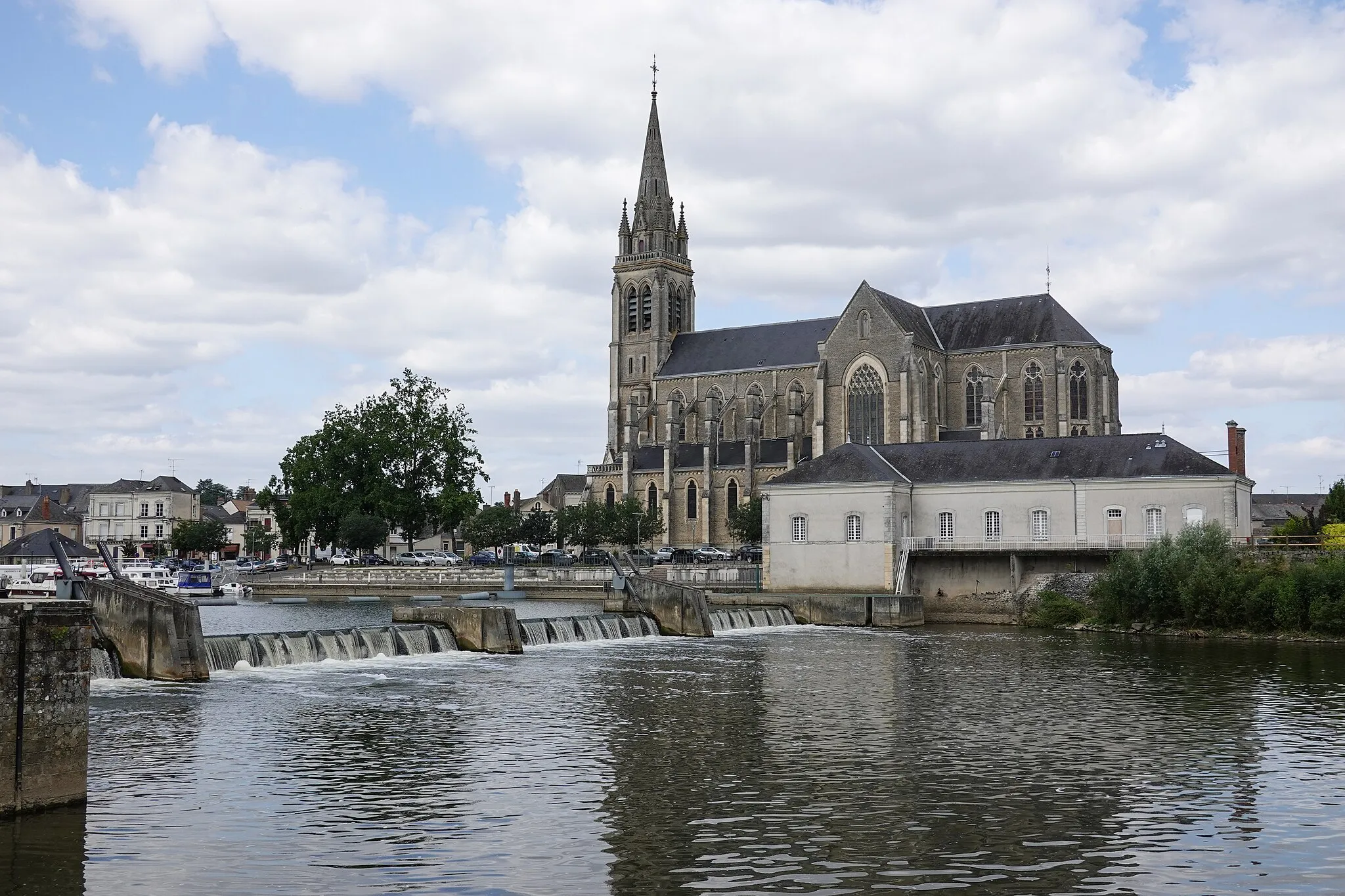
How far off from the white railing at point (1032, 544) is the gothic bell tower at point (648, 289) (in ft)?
213

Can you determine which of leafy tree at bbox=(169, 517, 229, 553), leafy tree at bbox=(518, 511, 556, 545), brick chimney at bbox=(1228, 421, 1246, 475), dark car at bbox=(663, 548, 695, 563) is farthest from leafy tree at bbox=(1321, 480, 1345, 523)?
leafy tree at bbox=(169, 517, 229, 553)

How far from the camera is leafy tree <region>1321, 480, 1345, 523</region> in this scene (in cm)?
7069

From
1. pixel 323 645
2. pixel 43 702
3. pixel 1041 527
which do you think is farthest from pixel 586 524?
pixel 43 702

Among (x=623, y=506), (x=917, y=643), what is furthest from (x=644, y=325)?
(x=917, y=643)

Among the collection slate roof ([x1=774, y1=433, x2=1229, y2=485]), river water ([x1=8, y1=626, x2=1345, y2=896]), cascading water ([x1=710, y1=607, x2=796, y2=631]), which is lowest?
river water ([x1=8, y1=626, x2=1345, y2=896])

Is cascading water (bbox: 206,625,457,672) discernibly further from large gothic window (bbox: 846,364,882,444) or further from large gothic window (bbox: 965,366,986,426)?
large gothic window (bbox: 965,366,986,426)

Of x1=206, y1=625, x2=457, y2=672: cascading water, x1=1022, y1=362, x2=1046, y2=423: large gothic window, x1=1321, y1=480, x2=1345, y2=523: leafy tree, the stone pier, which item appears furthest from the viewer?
x1=1022, y1=362, x2=1046, y2=423: large gothic window

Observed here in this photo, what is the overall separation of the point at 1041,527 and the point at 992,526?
208 cm

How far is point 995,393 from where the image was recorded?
9719cm

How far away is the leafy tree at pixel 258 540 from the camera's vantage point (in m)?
139

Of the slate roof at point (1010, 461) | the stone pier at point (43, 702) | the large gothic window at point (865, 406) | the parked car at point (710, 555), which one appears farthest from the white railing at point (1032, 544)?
the stone pier at point (43, 702)

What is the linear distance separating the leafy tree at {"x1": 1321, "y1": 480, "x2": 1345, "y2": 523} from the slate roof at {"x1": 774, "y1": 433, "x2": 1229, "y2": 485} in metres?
20.2

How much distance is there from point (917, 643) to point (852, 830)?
2865cm

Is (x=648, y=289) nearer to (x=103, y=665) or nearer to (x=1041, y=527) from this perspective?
(x=1041, y=527)
